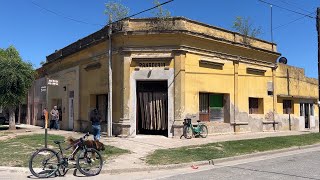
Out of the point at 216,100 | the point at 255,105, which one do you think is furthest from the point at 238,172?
the point at 255,105

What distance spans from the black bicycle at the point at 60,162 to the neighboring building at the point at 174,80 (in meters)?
8.21

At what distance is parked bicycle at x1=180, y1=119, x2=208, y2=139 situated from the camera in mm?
18031

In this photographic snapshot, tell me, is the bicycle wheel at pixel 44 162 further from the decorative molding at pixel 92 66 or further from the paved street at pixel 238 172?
the decorative molding at pixel 92 66

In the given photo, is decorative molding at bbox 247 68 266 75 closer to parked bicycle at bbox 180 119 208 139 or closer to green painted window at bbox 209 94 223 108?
green painted window at bbox 209 94 223 108

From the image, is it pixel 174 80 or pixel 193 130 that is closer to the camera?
pixel 174 80

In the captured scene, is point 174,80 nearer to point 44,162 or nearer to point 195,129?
point 195,129

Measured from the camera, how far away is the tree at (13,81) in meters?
24.5

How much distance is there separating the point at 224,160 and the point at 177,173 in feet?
8.95

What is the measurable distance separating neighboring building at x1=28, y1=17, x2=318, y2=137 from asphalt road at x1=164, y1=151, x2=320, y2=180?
7.09 m

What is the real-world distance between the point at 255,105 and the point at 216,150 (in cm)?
1033

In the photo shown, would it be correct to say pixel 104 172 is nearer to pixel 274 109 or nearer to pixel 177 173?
pixel 177 173

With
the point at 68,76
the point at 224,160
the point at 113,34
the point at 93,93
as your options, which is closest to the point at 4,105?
the point at 68,76

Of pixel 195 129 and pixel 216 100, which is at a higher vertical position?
pixel 216 100

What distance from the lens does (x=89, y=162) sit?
977cm
